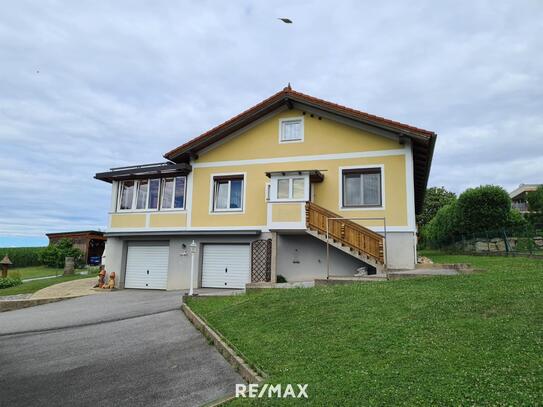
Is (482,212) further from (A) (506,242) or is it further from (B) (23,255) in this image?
(B) (23,255)

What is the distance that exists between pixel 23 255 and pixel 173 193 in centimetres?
3068

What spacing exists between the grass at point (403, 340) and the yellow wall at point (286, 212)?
17.2 ft

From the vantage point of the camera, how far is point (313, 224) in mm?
13984

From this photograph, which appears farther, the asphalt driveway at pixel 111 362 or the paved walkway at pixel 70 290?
the paved walkway at pixel 70 290

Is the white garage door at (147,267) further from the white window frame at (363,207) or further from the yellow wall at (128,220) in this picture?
the white window frame at (363,207)

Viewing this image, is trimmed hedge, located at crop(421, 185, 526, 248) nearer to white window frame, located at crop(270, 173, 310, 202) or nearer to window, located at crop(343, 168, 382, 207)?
window, located at crop(343, 168, 382, 207)

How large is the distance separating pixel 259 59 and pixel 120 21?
5.54 meters

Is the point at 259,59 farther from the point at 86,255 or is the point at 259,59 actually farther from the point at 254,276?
the point at 86,255

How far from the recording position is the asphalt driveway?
16.4 feet

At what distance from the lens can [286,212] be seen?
1441cm

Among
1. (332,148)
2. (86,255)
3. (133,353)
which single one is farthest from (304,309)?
(86,255)

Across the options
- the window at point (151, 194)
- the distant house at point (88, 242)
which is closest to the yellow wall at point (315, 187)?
the window at point (151, 194)

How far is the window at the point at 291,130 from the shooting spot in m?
16.1

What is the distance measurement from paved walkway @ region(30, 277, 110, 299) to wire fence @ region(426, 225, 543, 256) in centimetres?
2054
